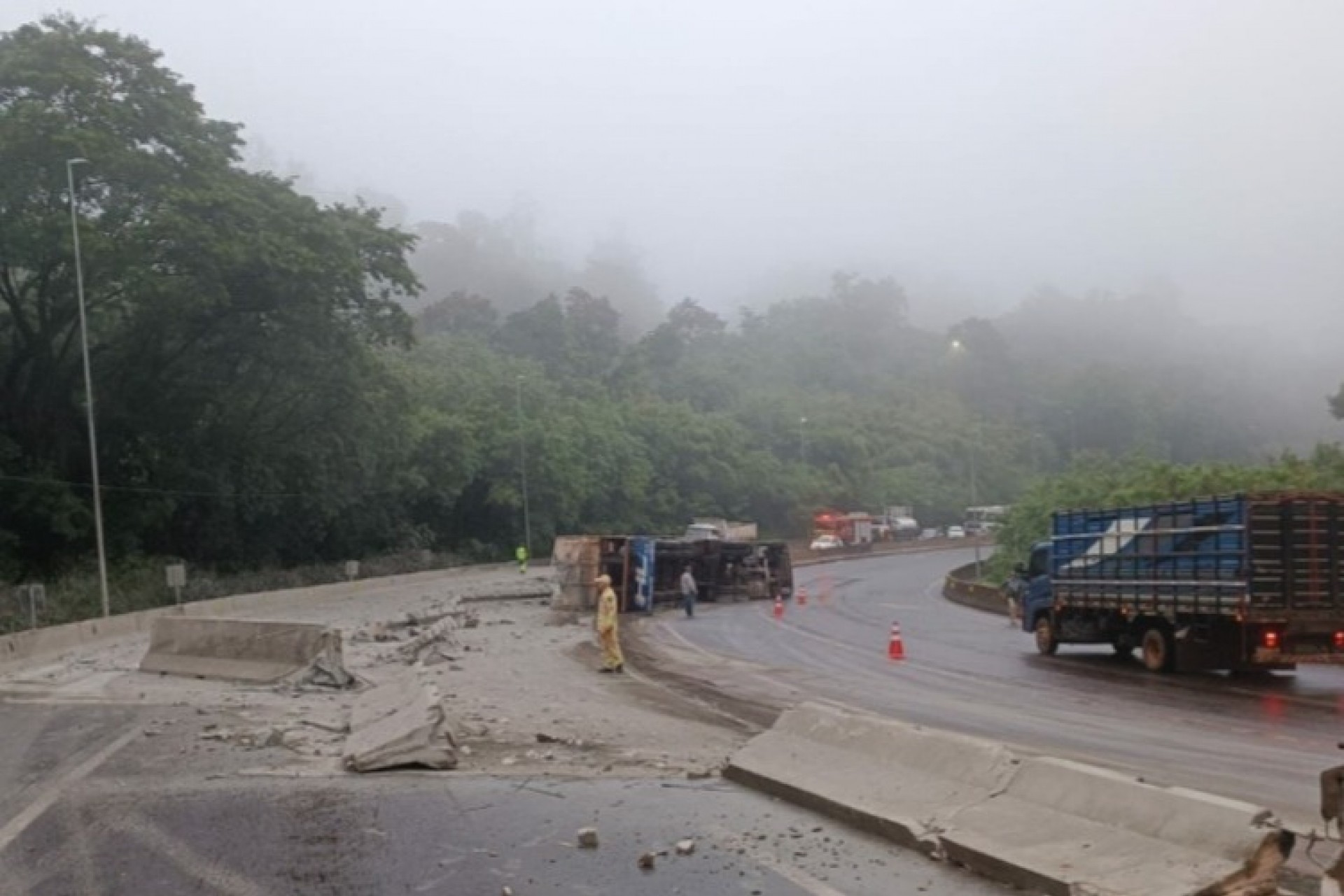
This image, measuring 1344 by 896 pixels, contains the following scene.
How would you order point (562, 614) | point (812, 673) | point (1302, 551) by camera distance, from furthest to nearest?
1. point (562, 614)
2. point (812, 673)
3. point (1302, 551)

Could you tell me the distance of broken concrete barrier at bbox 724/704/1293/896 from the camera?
6.79m

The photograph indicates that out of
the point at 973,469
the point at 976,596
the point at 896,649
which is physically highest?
the point at 896,649

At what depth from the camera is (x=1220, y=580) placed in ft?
71.9

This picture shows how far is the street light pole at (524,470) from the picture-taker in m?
83.1

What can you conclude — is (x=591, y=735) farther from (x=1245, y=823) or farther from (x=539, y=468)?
(x=539, y=468)

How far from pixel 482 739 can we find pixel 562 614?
29.0 meters

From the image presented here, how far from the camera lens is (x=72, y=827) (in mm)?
9617

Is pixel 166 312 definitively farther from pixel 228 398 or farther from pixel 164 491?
pixel 164 491

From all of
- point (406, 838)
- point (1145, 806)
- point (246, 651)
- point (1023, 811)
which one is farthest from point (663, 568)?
point (1145, 806)

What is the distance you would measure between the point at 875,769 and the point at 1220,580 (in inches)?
564

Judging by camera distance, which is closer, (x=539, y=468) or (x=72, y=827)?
(x=72, y=827)

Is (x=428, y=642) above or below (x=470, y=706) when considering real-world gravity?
below

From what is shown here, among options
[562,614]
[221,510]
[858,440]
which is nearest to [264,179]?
[221,510]

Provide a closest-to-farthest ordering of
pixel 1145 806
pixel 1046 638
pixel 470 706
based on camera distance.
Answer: pixel 1145 806 < pixel 470 706 < pixel 1046 638
